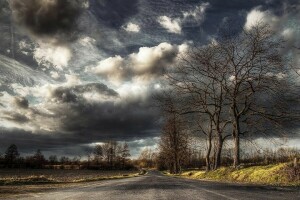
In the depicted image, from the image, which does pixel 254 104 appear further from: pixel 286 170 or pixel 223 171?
pixel 286 170

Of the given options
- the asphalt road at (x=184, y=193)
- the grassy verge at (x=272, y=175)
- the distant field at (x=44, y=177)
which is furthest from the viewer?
the distant field at (x=44, y=177)

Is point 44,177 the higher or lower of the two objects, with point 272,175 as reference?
lower

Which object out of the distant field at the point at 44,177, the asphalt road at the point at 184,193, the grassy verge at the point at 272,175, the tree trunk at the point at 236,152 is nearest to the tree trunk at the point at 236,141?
the tree trunk at the point at 236,152

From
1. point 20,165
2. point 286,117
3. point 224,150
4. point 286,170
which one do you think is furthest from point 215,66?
point 20,165

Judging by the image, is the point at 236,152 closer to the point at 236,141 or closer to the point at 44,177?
the point at 236,141

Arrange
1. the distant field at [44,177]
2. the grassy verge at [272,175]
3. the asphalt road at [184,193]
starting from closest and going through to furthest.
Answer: the asphalt road at [184,193], the grassy verge at [272,175], the distant field at [44,177]

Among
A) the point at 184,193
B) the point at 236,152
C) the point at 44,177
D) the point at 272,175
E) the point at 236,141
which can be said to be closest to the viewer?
the point at 184,193

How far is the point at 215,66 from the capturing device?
96.4ft

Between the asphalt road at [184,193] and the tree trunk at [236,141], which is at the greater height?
the tree trunk at [236,141]

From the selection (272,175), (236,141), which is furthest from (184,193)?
(236,141)

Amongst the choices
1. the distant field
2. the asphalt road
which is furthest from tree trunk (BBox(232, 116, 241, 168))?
the distant field

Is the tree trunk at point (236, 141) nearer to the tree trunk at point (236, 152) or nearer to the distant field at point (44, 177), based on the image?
the tree trunk at point (236, 152)

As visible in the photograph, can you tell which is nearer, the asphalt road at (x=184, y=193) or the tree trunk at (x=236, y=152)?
the asphalt road at (x=184, y=193)

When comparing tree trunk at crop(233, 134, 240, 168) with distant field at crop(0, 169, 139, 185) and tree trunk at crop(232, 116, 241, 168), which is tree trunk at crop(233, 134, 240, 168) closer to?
tree trunk at crop(232, 116, 241, 168)
